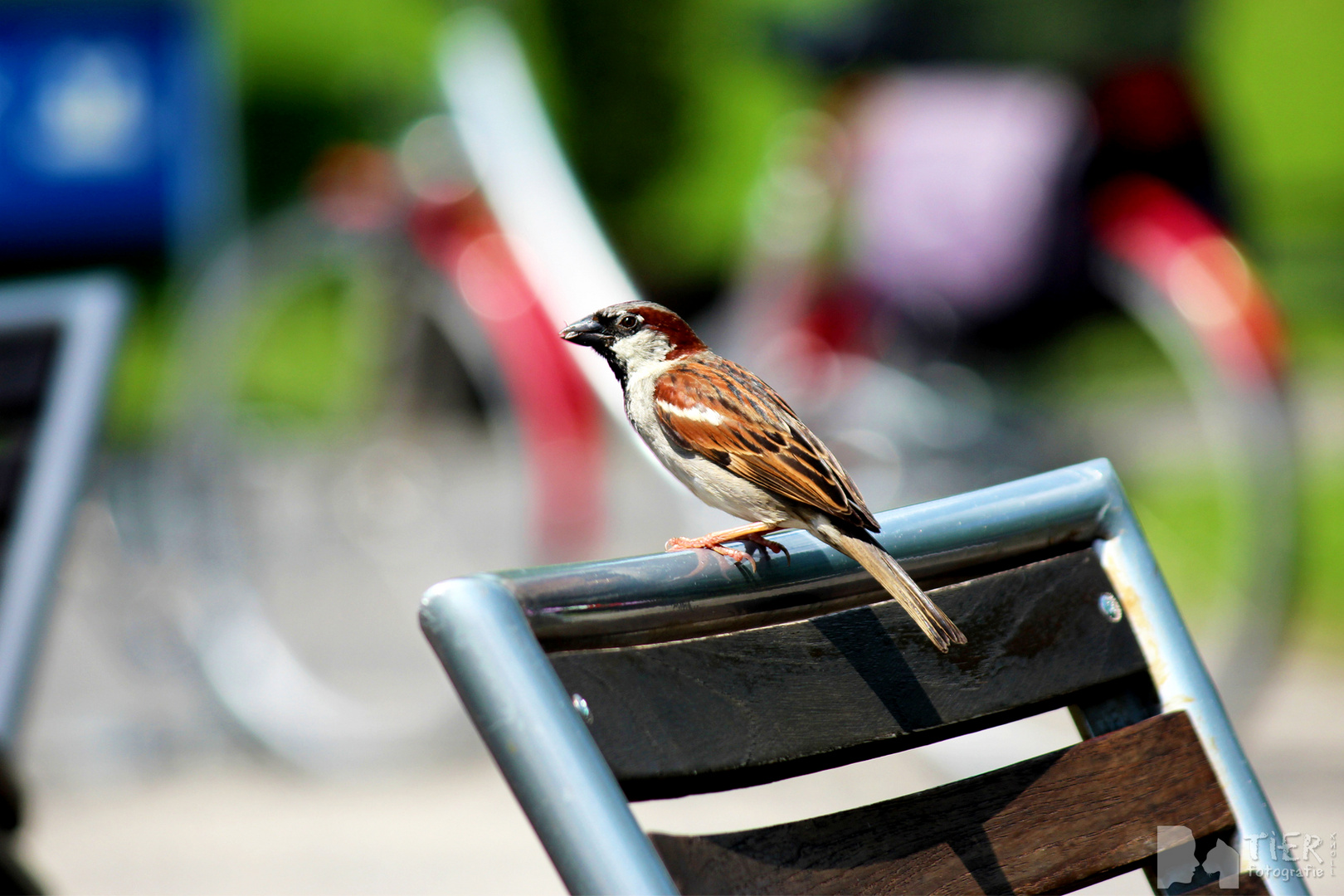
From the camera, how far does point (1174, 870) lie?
3.98 ft

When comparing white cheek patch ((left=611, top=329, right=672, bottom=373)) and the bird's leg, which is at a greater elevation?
white cheek patch ((left=611, top=329, right=672, bottom=373))

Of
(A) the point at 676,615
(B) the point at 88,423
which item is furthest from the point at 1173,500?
(A) the point at 676,615

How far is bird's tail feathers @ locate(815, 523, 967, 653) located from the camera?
113 cm

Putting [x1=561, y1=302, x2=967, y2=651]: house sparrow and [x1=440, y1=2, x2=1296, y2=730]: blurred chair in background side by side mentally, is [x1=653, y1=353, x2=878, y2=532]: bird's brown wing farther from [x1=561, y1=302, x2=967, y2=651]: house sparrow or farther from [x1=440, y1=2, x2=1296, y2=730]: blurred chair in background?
[x1=440, y1=2, x2=1296, y2=730]: blurred chair in background

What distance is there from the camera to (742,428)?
5.55 ft

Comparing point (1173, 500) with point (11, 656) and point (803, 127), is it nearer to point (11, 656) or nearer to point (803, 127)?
point (803, 127)

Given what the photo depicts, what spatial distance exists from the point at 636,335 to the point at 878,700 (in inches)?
30.5

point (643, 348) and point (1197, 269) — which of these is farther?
point (1197, 269)

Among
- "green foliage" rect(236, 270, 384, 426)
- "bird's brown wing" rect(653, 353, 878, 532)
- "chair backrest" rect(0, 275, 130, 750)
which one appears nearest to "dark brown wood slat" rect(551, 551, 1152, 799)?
"bird's brown wing" rect(653, 353, 878, 532)

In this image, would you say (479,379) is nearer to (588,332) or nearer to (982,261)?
(982,261)

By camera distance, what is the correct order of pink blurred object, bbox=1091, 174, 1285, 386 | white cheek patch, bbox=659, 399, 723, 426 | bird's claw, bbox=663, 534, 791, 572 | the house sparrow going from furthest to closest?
pink blurred object, bbox=1091, 174, 1285, 386, white cheek patch, bbox=659, 399, 723, 426, the house sparrow, bird's claw, bbox=663, 534, 791, 572

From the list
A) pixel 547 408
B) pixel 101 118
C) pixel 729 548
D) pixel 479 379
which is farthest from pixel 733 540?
pixel 101 118

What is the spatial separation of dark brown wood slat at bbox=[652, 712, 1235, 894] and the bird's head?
75cm

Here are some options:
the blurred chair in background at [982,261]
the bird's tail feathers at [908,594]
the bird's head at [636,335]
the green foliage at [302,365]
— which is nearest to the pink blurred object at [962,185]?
the blurred chair in background at [982,261]
